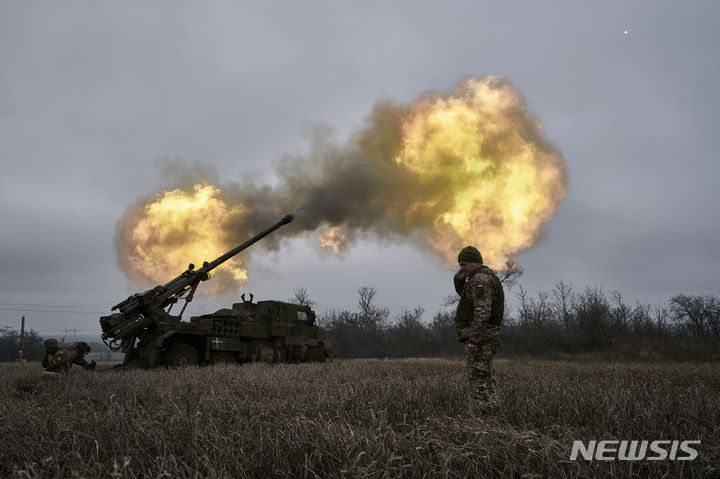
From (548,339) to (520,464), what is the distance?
29015 millimetres

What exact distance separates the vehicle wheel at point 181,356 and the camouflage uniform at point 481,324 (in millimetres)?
9952

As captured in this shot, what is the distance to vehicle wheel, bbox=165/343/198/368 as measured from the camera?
1293 centimetres

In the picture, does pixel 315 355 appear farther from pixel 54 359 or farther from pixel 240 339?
pixel 54 359

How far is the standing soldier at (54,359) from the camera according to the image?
32.1 ft

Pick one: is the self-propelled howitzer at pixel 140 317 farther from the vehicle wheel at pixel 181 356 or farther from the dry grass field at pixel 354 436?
the dry grass field at pixel 354 436

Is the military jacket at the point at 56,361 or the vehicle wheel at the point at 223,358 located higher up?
the military jacket at the point at 56,361

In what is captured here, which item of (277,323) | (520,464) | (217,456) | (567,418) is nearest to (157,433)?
(217,456)

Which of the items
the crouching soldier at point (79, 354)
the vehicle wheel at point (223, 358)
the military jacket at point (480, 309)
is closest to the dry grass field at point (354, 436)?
the military jacket at point (480, 309)

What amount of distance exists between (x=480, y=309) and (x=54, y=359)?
9.66 meters

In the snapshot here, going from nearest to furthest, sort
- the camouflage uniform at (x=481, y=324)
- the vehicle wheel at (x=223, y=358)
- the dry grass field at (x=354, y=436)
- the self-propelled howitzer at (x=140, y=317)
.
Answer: the dry grass field at (x=354, y=436) < the camouflage uniform at (x=481, y=324) < the self-propelled howitzer at (x=140, y=317) < the vehicle wheel at (x=223, y=358)

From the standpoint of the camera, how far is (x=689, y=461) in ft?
8.09

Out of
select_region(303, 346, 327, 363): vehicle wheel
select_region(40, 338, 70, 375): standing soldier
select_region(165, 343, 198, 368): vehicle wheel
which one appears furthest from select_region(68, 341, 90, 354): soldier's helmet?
select_region(303, 346, 327, 363): vehicle wheel

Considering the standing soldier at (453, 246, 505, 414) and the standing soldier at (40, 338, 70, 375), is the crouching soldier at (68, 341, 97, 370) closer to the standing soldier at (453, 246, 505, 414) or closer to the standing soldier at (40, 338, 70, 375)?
the standing soldier at (40, 338, 70, 375)

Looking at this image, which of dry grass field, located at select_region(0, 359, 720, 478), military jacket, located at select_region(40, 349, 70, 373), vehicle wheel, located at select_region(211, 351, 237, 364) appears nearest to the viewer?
dry grass field, located at select_region(0, 359, 720, 478)
